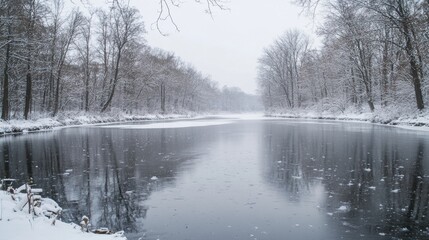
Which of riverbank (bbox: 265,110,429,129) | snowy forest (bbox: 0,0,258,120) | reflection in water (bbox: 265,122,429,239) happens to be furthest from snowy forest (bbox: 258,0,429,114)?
snowy forest (bbox: 0,0,258,120)

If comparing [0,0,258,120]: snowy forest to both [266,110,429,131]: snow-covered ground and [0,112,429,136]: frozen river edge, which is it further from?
[266,110,429,131]: snow-covered ground

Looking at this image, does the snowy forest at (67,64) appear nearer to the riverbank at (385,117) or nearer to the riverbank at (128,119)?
the riverbank at (128,119)

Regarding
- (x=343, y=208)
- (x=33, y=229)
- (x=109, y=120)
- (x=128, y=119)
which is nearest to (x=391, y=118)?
(x=343, y=208)

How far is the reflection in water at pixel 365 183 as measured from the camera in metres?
5.33

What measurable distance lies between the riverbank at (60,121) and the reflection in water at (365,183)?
19.7 meters

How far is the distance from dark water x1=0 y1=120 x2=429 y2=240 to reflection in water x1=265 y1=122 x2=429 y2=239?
22mm

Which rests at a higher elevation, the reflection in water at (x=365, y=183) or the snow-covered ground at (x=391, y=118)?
the snow-covered ground at (x=391, y=118)

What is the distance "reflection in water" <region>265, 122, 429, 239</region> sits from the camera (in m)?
5.33

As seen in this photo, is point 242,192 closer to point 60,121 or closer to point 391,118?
point 391,118

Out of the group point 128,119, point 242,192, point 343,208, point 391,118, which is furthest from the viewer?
point 128,119

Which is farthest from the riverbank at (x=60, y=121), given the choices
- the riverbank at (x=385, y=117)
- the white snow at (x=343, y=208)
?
the riverbank at (x=385, y=117)

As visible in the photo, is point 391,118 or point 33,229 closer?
point 33,229

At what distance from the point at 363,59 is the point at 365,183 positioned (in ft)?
110

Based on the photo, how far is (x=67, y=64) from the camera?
144 ft
